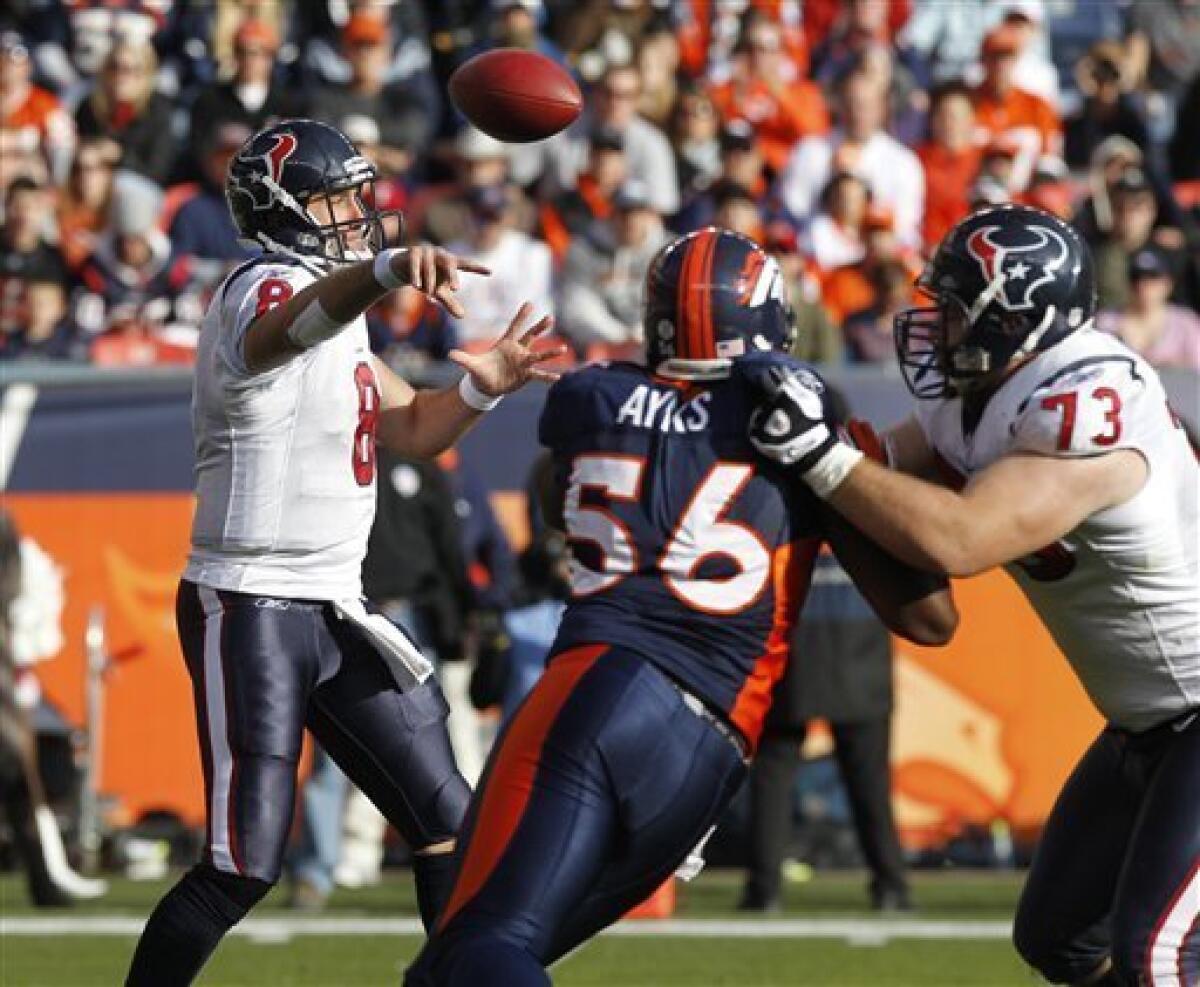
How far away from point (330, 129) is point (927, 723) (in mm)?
4715

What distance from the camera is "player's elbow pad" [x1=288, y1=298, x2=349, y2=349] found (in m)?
4.95

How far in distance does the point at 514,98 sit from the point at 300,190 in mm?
576

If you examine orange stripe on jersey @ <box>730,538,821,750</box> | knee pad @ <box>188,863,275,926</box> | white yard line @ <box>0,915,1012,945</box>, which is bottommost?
white yard line @ <box>0,915,1012,945</box>

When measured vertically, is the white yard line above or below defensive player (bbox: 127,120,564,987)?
below

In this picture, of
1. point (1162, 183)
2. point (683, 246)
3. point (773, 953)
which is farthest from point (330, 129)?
point (1162, 183)

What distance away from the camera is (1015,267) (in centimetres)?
456

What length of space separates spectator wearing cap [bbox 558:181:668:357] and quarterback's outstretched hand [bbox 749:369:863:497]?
6.46 metres

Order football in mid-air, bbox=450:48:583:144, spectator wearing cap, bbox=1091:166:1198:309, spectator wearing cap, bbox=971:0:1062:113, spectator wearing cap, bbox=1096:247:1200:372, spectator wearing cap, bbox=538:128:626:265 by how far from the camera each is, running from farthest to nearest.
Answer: spectator wearing cap, bbox=971:0:1062:113, spectator wearing cap, bbox=538:128:626:265, spectator wearing cap, bbox=1091:166:1198:309, spectator wearing cap, bbox=1096:247:1200:372, football in mid-air, bbox=450:48:583:144

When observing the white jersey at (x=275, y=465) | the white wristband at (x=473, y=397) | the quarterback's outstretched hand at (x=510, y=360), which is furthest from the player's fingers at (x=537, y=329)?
the white jersey at (x=275, y=465)

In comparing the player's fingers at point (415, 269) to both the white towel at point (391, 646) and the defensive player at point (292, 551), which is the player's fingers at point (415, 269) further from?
the white towel at point (391, 646)

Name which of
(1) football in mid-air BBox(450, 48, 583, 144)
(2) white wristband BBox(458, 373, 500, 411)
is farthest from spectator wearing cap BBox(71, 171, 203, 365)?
(2) white wristband BBox(458, 373, 500, 411)

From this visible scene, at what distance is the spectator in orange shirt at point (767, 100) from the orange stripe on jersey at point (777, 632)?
8438mm

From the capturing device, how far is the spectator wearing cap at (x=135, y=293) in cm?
1056

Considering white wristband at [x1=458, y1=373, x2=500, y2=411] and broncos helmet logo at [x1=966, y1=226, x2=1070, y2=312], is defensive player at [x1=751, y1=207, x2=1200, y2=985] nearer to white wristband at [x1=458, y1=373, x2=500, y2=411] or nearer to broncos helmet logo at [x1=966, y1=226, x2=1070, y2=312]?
broncos helmet logo at [x1=966, y1=226, x2=1070, y2=312]
